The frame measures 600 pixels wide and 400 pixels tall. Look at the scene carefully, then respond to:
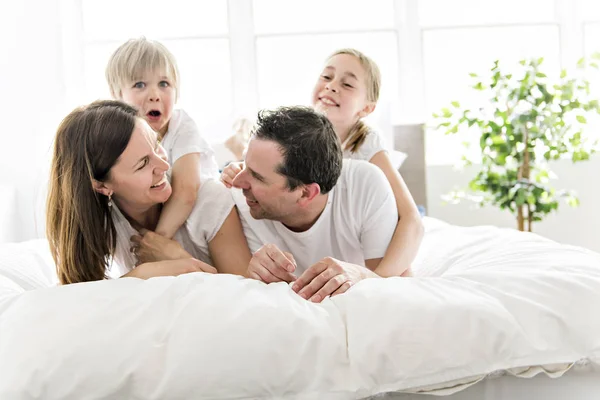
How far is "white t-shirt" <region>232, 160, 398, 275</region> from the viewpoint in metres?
2.03

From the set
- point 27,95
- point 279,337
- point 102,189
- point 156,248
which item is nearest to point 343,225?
point 156,248

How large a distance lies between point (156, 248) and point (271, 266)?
1.16ft

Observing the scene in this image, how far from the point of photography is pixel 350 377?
4.32 ft

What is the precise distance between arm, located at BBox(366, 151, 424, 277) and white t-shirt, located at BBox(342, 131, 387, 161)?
0.71ft

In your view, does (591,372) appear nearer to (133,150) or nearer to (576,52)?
(133,150)

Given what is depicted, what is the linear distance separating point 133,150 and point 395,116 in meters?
2.97

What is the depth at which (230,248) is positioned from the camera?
6.51 ft

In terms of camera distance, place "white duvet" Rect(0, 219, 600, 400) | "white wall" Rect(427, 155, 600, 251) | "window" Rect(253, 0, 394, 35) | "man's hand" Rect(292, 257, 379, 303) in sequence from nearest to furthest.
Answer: "white duvet" Rect(0, 219, 600, 400) → "man's hand" Rect(292, 257, 379, 303) → "white wall" Rect(427, 155, 600, 251) → "window" Rect(253, 0, 394, 35)

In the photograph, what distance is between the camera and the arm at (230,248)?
1962 mm

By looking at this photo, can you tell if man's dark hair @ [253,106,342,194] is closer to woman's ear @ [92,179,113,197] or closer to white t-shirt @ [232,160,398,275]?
white t-shirt @ [232,160,398,275]

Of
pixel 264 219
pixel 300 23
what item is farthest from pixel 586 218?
pixel 264 219

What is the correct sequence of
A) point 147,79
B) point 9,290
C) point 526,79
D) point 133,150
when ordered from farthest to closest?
point 526,79 < point 147,79 < point 133,150 < point 9,290

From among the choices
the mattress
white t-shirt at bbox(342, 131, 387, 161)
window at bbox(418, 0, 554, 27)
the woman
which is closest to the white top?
white t-shirt at bbox(342, 131, 387, 161)

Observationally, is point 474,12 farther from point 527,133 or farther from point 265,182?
point 265,182
